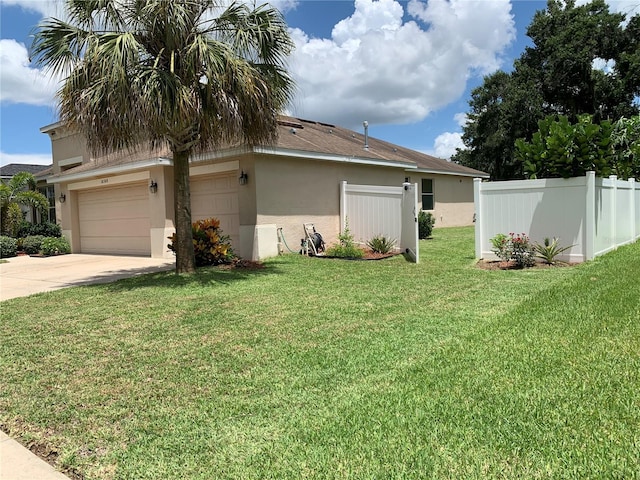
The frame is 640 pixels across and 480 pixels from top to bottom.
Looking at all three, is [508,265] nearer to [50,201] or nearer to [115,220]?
[115,220]

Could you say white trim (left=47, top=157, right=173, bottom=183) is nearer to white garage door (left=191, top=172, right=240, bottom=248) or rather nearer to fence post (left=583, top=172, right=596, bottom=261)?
white garage door (left=191, top=172, right=240, bottom=248)

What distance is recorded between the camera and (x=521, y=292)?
23.8 feet

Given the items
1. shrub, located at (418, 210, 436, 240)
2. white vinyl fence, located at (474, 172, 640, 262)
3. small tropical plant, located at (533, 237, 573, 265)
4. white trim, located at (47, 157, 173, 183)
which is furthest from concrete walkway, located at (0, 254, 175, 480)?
shrub, located at (418, 210, 436, 240)

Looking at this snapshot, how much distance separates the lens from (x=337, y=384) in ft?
12.8

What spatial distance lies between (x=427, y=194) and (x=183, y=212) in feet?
51.2

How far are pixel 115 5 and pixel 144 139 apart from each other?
2453 mm

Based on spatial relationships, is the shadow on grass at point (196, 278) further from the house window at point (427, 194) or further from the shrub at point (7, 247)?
the house window at point (427, 194)

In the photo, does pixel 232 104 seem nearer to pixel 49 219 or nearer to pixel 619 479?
pixel 619 479

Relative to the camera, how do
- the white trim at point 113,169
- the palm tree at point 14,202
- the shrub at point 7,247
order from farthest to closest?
the palm tree at point 14,202
the shrub at point 7,247
the white trim at point 113,169

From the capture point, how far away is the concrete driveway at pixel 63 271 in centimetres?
989

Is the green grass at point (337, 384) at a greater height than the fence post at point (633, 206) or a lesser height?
lesser

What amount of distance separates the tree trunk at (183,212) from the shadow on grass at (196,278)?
324 mm

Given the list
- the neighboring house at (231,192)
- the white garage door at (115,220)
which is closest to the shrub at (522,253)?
the neighboring house at (231,192)

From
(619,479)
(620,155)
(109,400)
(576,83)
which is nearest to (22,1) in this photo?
(109,400)
